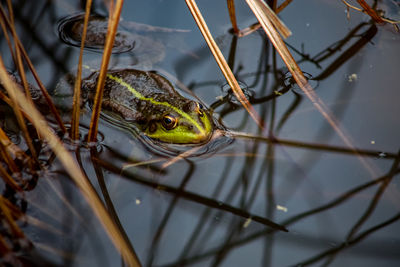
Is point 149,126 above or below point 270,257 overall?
above

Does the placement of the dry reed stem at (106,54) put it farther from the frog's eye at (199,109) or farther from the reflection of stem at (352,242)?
the reflection of stem at (352,242)

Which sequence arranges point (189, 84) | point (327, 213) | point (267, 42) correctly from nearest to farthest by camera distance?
1. point (327, 213)
2. point (189, 84)
3. point (267, 42)

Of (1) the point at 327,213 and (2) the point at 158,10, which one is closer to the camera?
(1) the point at 327,213

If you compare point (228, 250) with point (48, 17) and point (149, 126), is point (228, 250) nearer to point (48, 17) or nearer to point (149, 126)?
point (149, 126)

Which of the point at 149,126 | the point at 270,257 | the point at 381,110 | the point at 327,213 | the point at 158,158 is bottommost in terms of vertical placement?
the point at 270,257

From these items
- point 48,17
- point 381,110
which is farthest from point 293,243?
point 48,17

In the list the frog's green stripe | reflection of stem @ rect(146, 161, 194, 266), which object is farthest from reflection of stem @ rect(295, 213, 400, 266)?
A: the frog's green stripe

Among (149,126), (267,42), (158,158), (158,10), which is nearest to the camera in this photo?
(158,158)
